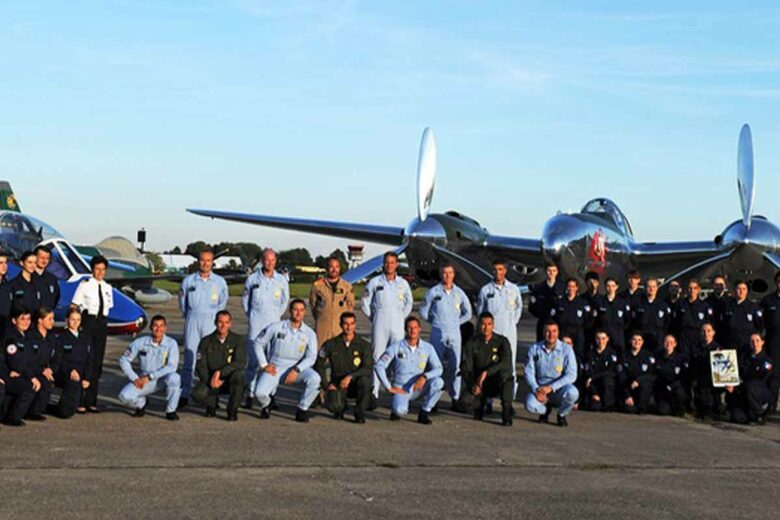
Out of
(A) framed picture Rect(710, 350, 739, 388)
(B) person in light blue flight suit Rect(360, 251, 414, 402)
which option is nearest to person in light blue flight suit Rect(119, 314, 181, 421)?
(B) person in light blue flight suit Rect(360, 251, 414, 402)

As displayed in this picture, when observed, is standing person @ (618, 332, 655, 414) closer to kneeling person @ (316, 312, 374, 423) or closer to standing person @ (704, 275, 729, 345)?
standing person @ (704, 275, 729, 345)

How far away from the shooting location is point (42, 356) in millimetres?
9234

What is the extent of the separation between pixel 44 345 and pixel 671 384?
6.89 meters

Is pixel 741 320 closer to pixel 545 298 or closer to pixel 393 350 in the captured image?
pixel 545 298

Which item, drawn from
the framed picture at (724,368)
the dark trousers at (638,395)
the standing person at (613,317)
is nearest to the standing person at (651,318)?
the standing person at (613,317)

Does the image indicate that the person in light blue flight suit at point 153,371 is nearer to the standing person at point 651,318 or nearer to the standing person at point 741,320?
the standing person at point 651,318

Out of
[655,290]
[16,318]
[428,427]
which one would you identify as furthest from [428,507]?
[655,290]

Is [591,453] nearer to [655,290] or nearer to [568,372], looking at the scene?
[568,372]

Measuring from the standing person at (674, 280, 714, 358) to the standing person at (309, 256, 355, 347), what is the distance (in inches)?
164

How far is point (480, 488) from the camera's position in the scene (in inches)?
263

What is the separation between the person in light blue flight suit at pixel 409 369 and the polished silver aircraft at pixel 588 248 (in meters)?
6.89

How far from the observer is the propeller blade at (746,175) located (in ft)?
59.0

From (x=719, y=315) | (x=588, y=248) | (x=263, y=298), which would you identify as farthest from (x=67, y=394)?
(x=588, y=248)

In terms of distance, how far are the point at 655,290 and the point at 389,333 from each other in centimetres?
350
